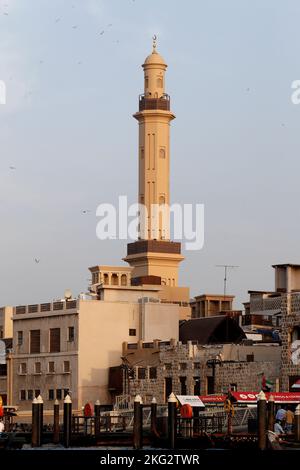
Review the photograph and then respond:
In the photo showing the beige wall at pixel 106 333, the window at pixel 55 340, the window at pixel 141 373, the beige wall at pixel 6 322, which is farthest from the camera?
the beige wall at pixel 6 322

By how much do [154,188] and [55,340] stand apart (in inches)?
1462

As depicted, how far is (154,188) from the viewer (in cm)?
12169

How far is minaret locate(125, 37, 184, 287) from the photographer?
12081 centimetres

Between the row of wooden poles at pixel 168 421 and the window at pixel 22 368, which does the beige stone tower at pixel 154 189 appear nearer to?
the window at pixel 22 368

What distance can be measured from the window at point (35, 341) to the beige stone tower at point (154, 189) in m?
31.7

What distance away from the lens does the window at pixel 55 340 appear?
86062 mm

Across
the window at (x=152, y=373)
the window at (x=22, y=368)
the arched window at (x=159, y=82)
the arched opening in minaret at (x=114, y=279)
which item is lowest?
the window at (x=152, y=373)

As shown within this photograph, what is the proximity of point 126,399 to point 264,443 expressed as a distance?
33806 mm

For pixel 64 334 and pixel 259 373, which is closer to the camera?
pixel 259 373

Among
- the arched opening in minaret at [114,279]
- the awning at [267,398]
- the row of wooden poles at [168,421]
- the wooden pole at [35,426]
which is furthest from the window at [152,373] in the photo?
the wooden pole at [35,426]

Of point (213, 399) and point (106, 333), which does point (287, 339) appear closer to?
point (213, 399)
